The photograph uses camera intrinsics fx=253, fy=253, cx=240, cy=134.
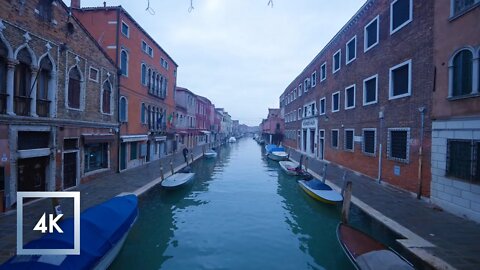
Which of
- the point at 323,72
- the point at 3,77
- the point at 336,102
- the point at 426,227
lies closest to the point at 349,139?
the point at 336,102

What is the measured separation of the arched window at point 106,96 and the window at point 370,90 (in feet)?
52.3

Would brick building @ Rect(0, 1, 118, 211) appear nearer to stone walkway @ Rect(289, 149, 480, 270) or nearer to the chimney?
the chimney

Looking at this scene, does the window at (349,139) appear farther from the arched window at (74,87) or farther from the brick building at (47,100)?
the arched window at (74,87)

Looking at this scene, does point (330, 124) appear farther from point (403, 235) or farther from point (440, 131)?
point (403, 235)

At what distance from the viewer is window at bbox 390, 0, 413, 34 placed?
1190 cm

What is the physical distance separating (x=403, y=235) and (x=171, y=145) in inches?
1010

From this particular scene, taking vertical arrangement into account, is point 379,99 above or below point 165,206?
above

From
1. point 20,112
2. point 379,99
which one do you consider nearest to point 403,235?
point 379,99

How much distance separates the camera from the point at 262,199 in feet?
43.4

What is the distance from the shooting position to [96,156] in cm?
1484

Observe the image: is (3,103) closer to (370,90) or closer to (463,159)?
(463,159)

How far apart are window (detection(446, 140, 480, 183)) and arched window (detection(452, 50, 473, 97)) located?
5.69 ft

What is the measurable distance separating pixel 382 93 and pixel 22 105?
16.6m

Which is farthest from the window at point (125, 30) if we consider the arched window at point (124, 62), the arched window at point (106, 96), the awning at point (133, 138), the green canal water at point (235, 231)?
the green canal water at point (235, 231)
